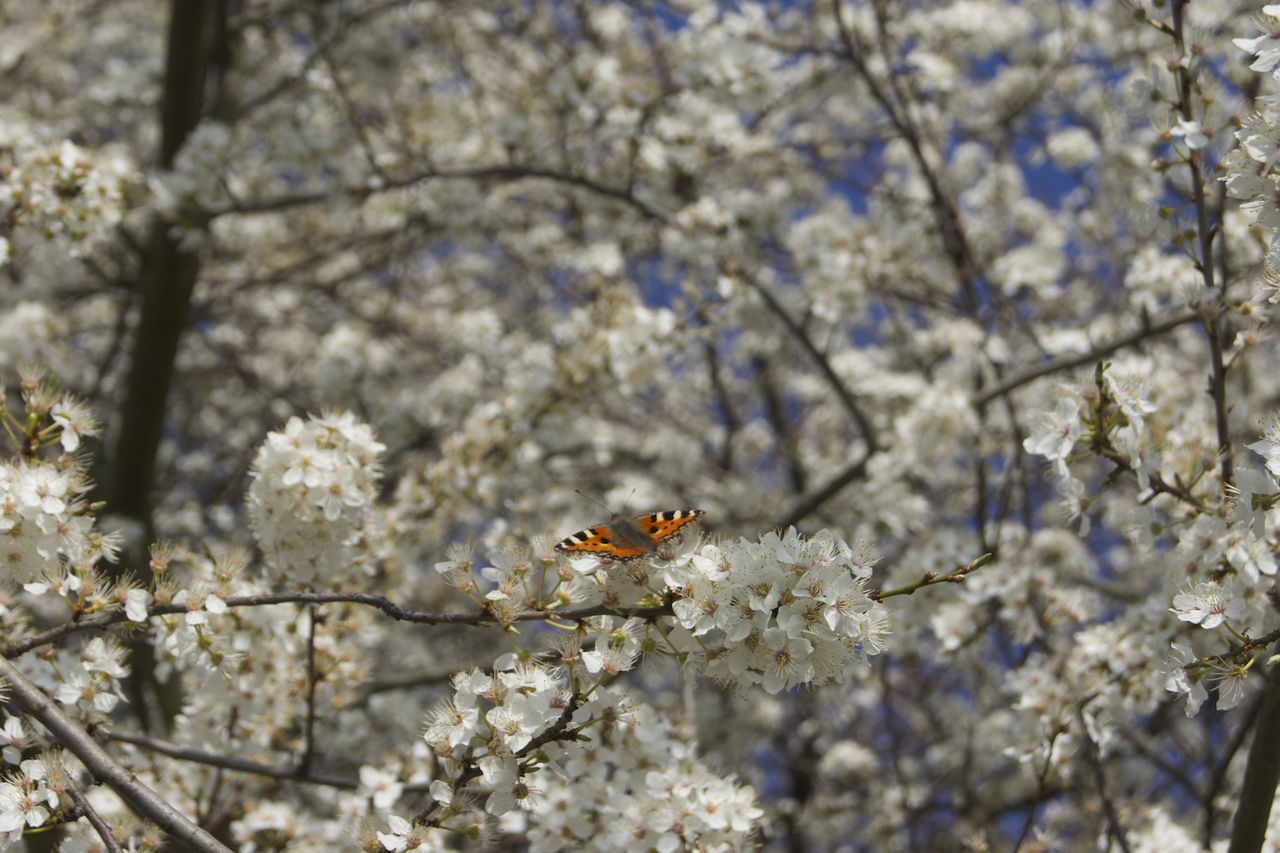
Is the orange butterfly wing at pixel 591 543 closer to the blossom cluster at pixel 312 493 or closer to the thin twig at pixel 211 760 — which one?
the blossom cluster at pixel 312 493

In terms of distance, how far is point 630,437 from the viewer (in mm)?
7152

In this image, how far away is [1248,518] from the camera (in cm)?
196

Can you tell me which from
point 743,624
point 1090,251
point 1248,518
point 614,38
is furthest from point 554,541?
point 1090,251

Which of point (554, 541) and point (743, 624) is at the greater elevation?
point (554, 541)

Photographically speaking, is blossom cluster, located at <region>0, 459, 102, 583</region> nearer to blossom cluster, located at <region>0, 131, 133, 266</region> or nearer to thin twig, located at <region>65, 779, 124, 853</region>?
thin twig, located at <region>65, 779, 124, 853</region>

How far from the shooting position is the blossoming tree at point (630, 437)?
2127mm

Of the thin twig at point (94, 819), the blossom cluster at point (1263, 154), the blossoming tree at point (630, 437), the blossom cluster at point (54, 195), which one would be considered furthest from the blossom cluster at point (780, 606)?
the blossom cluster at point (54, 195)

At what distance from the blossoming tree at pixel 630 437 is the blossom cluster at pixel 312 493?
0.05 feet

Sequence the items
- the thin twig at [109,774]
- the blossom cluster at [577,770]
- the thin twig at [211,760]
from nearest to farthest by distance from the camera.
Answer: the thin twig at [109,774] < the blossom cluster at [577,770] < the thin twig at [211,760]

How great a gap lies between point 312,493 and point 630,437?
181 inches

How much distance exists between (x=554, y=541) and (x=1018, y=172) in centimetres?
723

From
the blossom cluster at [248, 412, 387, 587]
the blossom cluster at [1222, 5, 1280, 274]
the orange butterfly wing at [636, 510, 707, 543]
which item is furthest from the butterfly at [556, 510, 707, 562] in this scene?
the blossom cluster at [1222, 5, 1280, 274]

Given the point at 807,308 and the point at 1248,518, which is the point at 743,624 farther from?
the point at 807,308

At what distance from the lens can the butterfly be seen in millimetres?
2033
